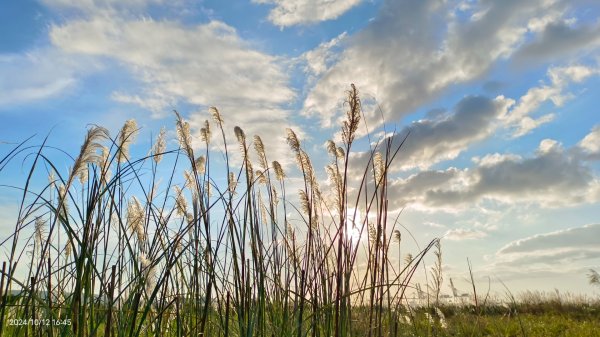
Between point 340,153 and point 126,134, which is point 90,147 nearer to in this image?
point 126,134

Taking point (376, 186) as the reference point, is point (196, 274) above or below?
below

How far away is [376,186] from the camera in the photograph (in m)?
2.91

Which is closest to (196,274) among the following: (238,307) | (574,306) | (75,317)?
(238,307)

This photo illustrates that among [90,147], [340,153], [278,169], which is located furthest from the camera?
[278,169]

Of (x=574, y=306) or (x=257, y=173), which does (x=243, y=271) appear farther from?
(x=574, y=306)

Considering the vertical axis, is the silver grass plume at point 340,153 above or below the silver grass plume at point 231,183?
above

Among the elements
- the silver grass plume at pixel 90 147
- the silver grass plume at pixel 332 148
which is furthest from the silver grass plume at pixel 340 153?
the silver grass plume at pixel 90 147

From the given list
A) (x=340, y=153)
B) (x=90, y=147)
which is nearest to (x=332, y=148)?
(x=340, y=153)

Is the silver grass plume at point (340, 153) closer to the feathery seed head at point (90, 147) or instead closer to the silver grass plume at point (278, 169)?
the silver grass plume at point (278, 169)

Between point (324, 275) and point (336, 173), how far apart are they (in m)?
0.70

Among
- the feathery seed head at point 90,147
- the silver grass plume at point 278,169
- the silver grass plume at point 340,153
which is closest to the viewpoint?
the feathery seed head at point 90,147

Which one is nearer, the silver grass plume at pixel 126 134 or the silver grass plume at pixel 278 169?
the silver grass plume at pixel 126 134

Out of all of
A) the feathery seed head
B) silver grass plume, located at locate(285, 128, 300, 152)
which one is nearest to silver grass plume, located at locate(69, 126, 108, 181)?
the feathery seed head

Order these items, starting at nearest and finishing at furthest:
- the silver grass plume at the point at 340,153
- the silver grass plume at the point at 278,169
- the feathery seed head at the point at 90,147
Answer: the feathery seed head at the point at 90,147 < the silver grass plume at the point at 340,153 < the silver grass plume at the point at 278,169
